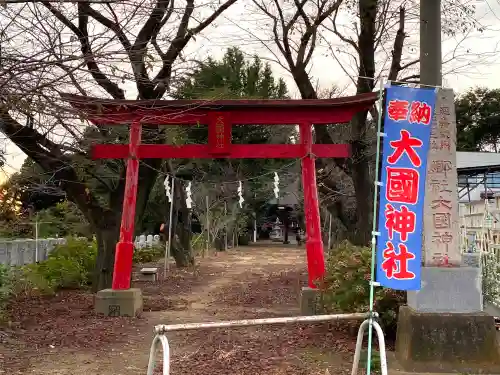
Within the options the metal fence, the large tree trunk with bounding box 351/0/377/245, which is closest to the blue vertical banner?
the metal fence

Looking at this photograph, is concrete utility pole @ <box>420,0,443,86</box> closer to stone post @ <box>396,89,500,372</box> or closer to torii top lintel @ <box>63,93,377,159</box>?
stone post @ <box>396,89,500,372</box>

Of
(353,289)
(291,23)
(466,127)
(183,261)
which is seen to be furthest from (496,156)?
(353,289)

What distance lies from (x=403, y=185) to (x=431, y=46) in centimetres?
227

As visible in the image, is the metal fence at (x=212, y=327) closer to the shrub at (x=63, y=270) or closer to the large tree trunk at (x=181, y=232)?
the shrub at (x=63, y=270)

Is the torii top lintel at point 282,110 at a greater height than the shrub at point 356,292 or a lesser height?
greater

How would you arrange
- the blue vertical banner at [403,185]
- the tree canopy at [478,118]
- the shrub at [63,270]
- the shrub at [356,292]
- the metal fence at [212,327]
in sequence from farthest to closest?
the tree canopy at [478,118], the shrub at [63,270], the shrub at [356,292], the blue vertical banner at [403,185], the metal fence at [212,327]

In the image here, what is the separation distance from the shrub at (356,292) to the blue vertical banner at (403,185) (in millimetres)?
1861

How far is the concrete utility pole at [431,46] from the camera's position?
6.67 metres

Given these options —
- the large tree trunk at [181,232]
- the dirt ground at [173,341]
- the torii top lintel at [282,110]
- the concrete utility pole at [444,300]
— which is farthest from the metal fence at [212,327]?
the large tree trunk at [181,232]

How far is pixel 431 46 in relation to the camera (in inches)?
265

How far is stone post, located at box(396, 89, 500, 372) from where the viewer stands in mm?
5996

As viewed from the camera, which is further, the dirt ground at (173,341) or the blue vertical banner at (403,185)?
the dirt ground at (173,341)

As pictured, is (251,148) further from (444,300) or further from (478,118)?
(478,118)

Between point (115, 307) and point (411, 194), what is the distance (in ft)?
22.3
